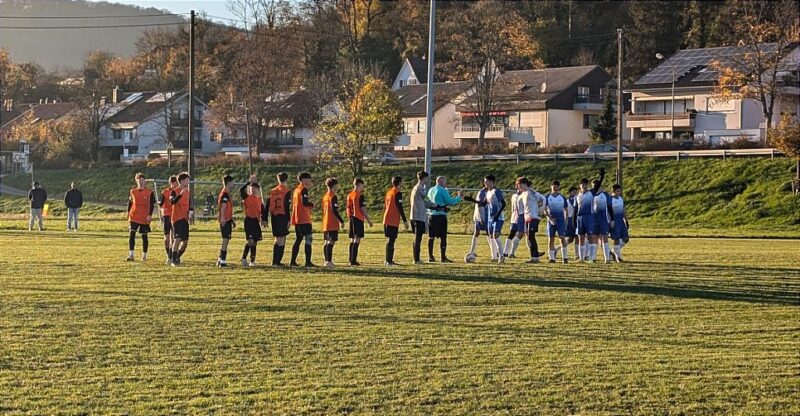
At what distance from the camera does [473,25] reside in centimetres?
7644

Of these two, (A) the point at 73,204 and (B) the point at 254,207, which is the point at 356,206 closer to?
(B) the point at 254,207

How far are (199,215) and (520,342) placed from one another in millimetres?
41692

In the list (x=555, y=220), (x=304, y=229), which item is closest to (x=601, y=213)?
(x=555, y=220)

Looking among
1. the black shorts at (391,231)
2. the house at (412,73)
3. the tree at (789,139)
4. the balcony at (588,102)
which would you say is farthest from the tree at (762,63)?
the black shorts at (391,231)

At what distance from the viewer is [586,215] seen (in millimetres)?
24406

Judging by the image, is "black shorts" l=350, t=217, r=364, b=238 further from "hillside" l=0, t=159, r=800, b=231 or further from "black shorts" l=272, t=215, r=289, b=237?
"hillside" l=0, t=159, r=800, b=231

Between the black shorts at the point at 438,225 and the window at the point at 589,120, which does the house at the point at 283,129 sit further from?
the black shorts at the point at 438,225

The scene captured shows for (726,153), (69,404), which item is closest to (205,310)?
(69,404)

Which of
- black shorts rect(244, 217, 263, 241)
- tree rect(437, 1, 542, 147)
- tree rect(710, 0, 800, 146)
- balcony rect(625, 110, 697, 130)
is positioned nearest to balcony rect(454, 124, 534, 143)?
tree rect(437, 1, 542, 147)

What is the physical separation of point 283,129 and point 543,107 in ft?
89.6

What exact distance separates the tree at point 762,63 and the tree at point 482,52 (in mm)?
15071

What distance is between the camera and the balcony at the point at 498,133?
8181 cm

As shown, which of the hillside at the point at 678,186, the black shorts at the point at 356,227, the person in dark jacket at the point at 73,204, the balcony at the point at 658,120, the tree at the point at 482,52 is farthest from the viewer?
the tree at the point at 482,52

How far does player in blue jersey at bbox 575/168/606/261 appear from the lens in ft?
79.9
